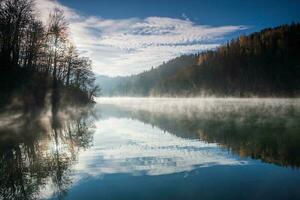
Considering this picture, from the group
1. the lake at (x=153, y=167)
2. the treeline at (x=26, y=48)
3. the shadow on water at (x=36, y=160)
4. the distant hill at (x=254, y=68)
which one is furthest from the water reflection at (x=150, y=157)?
the distant hill at (x=254, y=68)

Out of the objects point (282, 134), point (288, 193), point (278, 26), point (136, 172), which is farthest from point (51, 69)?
point (278, 26)

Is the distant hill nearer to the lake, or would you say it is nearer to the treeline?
the treeline

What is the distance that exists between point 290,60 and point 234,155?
131m

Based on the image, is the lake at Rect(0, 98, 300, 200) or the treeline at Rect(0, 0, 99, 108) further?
the treeline at Rect(0, 0, 99, 108)

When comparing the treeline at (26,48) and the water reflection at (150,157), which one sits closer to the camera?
the water reflection at (150,157)

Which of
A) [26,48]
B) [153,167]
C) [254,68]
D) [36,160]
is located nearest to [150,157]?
[153,167]

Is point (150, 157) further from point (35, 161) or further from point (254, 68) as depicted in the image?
point (254, 68)

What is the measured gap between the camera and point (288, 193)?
26.7 feet

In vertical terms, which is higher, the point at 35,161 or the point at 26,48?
the point at 26,48

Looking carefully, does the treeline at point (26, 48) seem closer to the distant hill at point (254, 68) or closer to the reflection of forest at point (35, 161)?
the reflection of forest at point (35, 161)

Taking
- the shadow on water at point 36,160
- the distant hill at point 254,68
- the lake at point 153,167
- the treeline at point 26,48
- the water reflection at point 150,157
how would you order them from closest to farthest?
the lake at point 153,167 < the shadow on water at point 36,160 < the water reflection at point 150,157 < the treeline at point 26,48 < the distant hill at point 254,68

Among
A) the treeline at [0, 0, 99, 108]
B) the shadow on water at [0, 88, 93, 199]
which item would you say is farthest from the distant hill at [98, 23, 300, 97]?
the shadow on water at [0, 88, 93, 199]

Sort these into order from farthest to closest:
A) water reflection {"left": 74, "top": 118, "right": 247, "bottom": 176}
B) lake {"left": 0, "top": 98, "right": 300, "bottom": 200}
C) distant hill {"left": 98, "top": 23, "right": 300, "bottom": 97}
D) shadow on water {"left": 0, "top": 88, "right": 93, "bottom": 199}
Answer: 1. distant hill {"left": 98, "top": 23, "right": 300, "bottom": 97}
2. water reflection {"left": 74, "top": 118, "right": 247, "bottom": 176}
3. shadow on water {"left": 0, "top": 88, "right": 93, "bottom": 199}
4. lake {"left": 0, "top": 98, "right": 300, "bottom": 200}

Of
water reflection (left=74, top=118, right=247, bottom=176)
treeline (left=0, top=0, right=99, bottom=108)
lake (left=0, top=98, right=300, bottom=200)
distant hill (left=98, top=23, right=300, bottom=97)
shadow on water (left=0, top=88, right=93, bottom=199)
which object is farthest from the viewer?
distant hill (left=98, top=23, right=300, bottom=97)
